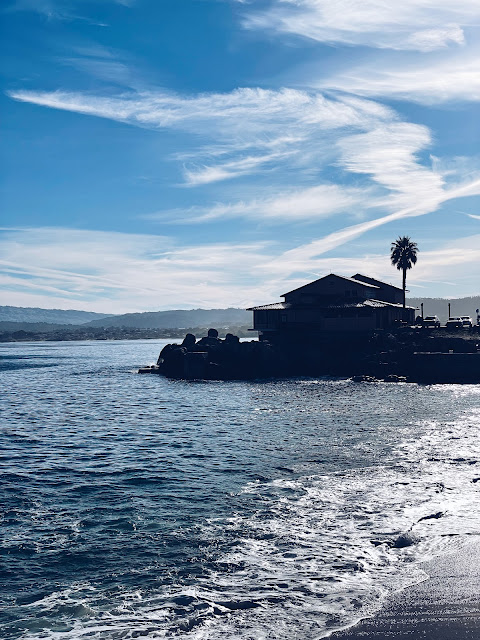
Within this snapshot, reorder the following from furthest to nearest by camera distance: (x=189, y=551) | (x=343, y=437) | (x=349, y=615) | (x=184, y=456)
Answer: (x=343, y=437) < (x=184, y=456) < (x=189, y=551) < (x=349, y=615)

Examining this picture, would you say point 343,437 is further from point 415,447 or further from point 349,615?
point 349,615

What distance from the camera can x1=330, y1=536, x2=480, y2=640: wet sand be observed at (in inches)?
470

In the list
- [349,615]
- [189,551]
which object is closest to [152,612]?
[189,551]

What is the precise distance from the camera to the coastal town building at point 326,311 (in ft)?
279

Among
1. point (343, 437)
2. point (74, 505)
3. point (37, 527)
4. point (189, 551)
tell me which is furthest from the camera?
point (343, 437)

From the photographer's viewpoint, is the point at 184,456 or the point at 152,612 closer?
the point at 152,612

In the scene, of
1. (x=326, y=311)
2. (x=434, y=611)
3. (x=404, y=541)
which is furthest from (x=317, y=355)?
(x=434, y=611)

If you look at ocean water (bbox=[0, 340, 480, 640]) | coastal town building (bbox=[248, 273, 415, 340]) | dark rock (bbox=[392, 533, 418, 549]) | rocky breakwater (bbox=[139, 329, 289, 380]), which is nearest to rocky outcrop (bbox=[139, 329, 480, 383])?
rocky breakwater (bbox=[139, 329, 289, 380])

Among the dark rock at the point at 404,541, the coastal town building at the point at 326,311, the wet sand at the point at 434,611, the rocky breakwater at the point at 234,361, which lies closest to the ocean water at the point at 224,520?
the dark rock at the point at 404,541

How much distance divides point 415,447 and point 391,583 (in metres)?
18.3

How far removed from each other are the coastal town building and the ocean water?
42.1 meters

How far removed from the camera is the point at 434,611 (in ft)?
42.3

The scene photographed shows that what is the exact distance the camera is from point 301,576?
15.2 meters

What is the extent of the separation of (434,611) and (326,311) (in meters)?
74.9
